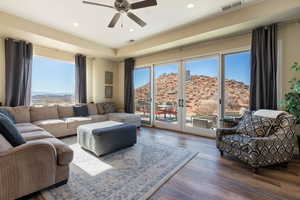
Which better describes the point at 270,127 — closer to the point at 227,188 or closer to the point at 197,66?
the point at 227,188

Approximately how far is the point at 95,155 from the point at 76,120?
6.03 feet

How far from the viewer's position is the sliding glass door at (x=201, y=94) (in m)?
4.07

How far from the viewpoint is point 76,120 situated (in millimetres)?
4242

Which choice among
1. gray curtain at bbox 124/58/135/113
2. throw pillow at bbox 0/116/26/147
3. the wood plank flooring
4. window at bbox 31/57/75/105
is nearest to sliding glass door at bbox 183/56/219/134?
the wood plank flooring

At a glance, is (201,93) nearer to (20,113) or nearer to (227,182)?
(227,182)

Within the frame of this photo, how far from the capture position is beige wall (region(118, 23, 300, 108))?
2.97 m

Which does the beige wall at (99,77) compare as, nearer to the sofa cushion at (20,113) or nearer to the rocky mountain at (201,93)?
the rocky mountain at (201,93)

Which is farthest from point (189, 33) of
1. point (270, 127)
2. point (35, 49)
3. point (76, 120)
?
point (35, 49)

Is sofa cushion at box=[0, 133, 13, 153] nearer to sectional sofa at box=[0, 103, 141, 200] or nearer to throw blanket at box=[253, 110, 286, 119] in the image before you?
sectional sofa at box=[0, 103, 141, 200]

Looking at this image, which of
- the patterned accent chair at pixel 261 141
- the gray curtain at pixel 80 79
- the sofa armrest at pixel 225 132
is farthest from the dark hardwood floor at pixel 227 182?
the gray curtain at pixel 80 79

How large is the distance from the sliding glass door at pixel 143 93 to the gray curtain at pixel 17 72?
11.2ft

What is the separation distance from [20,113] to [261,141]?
517 centimetres

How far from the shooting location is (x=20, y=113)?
11.9 ft

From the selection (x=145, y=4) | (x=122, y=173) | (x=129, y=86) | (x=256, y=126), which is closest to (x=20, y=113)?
(x=122, y=173)
